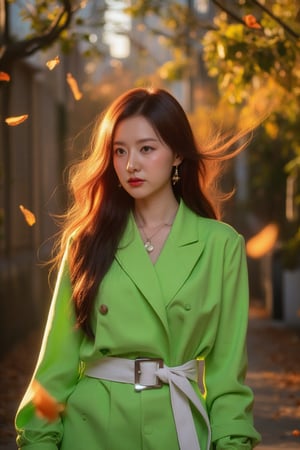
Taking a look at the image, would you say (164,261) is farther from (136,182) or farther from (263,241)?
(263,241)

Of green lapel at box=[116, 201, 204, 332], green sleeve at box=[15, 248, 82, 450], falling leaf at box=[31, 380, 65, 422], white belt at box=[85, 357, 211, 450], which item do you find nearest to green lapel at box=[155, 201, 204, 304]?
green lapel at box=[116, 201, 204, 332]

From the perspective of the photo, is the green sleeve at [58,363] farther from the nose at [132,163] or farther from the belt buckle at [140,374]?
the nose at [132,163]

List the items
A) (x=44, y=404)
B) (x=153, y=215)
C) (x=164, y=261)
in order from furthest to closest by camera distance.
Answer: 1. (x=153, y=215)
2. (x=164, y=261)
3. (x=44, y=404)

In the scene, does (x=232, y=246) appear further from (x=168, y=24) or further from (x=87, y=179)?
(x=168, y=24)

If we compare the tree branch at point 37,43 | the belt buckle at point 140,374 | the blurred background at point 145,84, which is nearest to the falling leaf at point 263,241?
the blurred background at point 145,84

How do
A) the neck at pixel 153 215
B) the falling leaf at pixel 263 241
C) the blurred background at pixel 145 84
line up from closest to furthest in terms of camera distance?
the neck at pixel 153 215 → the blurred background at pixel 145 84 → the falling leaf at pixel 263 241

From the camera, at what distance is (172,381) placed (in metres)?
3.69

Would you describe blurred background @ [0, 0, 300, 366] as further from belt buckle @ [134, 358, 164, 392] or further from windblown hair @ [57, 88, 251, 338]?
belt buckle @ [134, 358, 164, 392]

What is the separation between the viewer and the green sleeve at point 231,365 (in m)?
3.69

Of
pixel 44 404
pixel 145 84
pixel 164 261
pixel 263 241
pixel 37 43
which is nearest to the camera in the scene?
pixel 44 404

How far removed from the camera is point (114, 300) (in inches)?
148

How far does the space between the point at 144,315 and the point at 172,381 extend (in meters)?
0.23

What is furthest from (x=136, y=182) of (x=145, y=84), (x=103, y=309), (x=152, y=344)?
(x=145, y=84)

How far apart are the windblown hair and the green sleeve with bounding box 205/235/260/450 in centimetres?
34
